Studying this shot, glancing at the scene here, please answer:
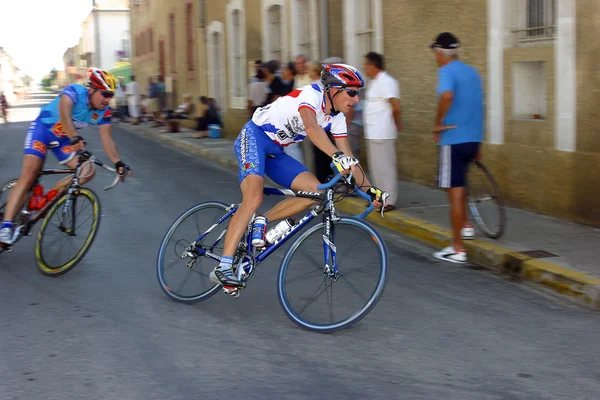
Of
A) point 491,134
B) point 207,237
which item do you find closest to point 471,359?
point 207,237

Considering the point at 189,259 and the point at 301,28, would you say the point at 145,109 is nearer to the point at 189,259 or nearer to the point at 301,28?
the point at 301,28

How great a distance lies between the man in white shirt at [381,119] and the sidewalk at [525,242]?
468mm

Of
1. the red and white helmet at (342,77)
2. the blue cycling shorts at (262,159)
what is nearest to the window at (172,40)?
the blue cycling shorts at (262,159)

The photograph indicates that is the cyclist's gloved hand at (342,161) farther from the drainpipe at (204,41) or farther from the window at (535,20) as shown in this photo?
the drainpipe at (204,41)

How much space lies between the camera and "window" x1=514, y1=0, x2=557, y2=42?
9.05 m

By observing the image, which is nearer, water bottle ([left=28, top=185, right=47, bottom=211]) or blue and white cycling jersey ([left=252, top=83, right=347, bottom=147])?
blue and white cycling jersey ([left=252, top=83, right=347, bottom=147])

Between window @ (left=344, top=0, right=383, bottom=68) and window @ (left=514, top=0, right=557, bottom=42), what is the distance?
13.5 feet

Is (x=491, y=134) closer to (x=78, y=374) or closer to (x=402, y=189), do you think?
(x=402, y=189)

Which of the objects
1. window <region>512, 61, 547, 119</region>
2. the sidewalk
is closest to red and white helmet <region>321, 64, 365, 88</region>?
the sidewalk

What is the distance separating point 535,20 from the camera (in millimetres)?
9320

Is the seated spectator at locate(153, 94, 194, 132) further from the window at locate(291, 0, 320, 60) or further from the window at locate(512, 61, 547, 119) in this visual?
the window at locate(512, 61, 547, 119)

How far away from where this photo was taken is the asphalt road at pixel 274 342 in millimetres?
4141

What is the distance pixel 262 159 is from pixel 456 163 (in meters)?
2.50

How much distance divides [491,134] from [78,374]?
6.79 m
